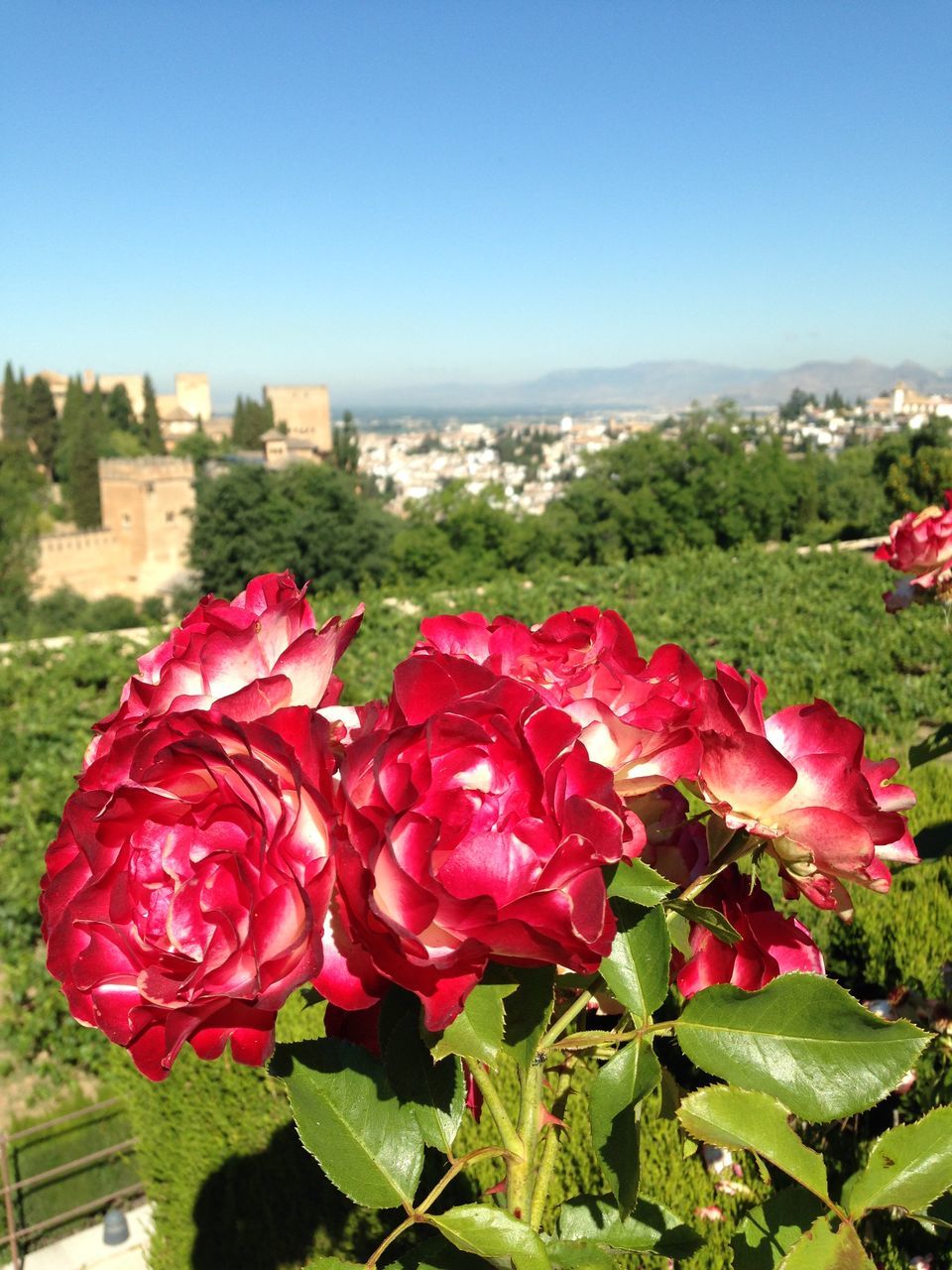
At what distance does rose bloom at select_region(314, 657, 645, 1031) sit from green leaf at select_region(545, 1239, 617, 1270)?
315 millimetres

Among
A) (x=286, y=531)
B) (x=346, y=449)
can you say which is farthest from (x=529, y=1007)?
(x=346, y=449)

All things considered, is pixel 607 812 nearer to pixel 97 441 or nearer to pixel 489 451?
pixel 97 441

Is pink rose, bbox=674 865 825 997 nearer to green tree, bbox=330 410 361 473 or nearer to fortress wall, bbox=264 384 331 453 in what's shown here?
green tree, bbox=330 410 361 473

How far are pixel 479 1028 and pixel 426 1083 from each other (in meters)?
0.15

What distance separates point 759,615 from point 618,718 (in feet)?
25.8

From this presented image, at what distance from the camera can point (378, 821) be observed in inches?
20.5

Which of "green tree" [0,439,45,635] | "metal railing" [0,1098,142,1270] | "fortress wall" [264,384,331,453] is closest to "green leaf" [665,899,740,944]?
"metal railing" [0,1098,142,1270]

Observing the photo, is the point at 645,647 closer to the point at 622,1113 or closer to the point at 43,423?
the point at 622,1113

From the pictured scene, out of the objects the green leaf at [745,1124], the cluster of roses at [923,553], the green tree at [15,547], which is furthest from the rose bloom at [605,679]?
the green tree at [15,547]

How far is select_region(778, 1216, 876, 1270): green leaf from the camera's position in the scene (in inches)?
23.4

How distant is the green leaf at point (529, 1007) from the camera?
627mm

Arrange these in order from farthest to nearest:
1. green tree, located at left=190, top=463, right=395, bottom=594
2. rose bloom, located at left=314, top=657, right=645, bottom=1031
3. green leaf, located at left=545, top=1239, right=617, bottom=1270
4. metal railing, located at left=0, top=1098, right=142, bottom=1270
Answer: green tree, located at left=190, top=463, right=395, bottom=594 < metal railing, located at left=0, top=1098, right=142, bottom=1270 < green leaf, located at left=545, top=1239, right=617, bottom=1270 < rose bloom, located at left=314, top=657, right=645, bottom=1031

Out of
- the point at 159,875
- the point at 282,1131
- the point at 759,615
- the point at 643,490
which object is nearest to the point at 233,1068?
the point at 282,1131

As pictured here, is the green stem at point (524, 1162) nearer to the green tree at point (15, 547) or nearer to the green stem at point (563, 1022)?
the green stem at point (563, 1022)
